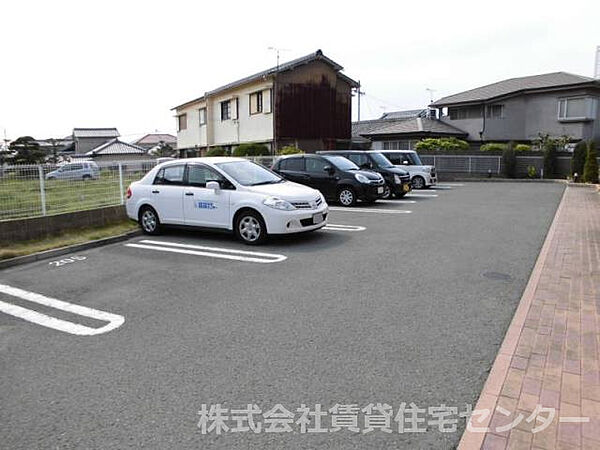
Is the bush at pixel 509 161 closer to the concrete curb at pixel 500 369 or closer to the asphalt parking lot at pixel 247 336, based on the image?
the asphalt parking lot at pixel 247 336

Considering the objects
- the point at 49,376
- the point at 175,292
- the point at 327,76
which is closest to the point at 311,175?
the point at 175,292

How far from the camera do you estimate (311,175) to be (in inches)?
513

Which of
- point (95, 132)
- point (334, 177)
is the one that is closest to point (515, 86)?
point (334, 177)

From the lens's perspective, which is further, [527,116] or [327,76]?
[527,116]

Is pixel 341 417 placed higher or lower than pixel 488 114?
lower

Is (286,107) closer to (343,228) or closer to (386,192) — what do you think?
(386,192)

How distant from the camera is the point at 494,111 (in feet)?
102

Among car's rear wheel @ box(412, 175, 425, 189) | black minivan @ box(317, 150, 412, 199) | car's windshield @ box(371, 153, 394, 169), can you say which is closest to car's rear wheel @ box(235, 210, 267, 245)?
black minivan @ box(317, 150, 412, 199)

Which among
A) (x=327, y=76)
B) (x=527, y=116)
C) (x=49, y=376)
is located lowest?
(x=49, y=376)

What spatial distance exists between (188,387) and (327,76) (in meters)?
26.0

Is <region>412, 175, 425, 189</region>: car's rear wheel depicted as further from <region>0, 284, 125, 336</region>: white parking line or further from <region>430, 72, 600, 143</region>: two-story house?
<region>0, 284, 125, 336</region>: white parking line

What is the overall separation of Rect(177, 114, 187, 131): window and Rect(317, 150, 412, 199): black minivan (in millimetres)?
22547

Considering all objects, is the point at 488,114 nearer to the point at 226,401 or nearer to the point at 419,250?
the point at 419,250

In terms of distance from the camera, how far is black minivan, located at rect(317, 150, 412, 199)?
576 inches
